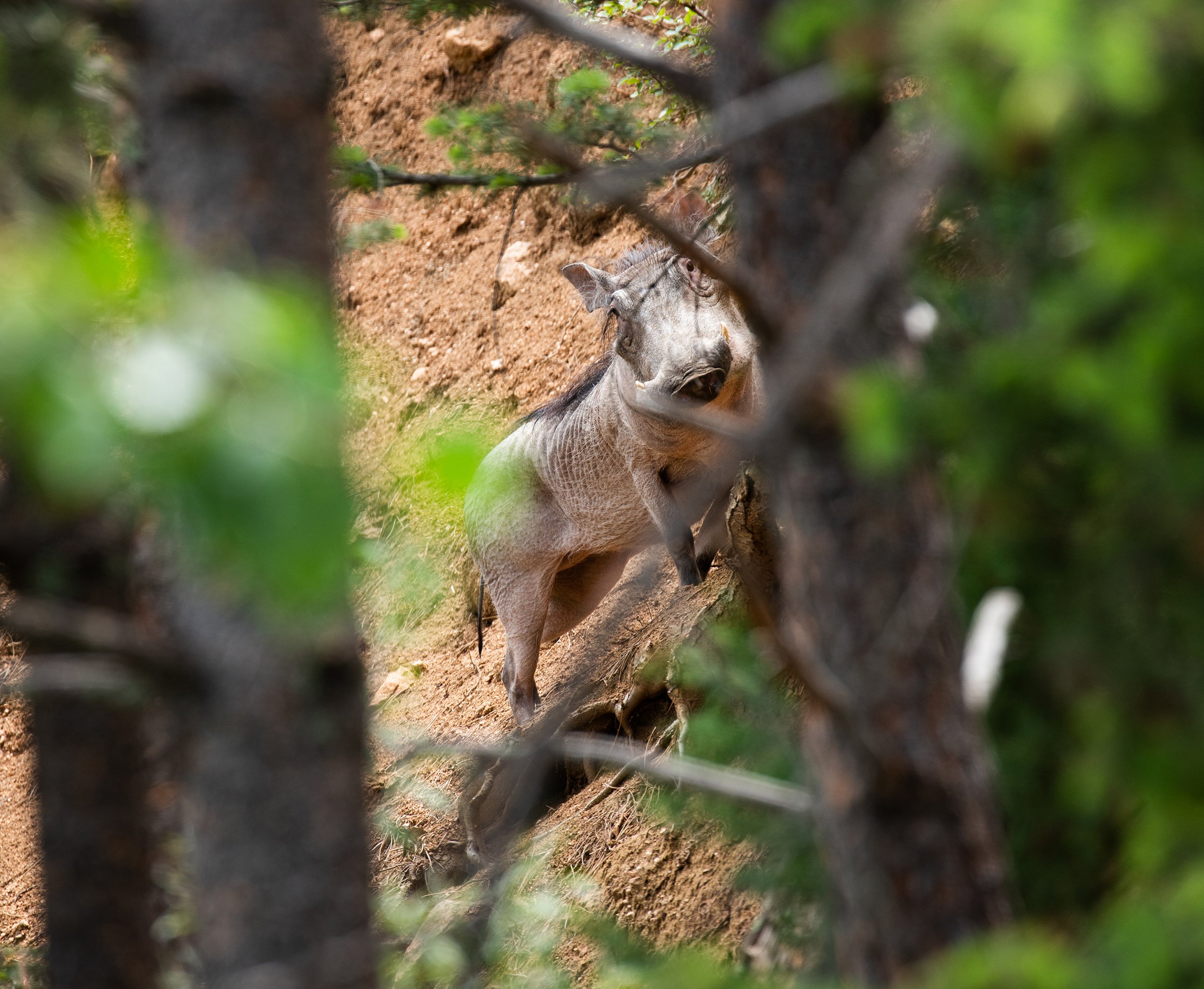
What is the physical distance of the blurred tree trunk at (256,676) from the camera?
1.62 meters

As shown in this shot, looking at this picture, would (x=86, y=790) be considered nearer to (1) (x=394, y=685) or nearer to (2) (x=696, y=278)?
(2) (x=696, y=278)

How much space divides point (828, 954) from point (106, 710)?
1.57 metres

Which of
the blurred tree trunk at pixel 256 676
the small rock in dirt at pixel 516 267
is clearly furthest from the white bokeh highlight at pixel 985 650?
the small rock in dirt at pixel 516 267

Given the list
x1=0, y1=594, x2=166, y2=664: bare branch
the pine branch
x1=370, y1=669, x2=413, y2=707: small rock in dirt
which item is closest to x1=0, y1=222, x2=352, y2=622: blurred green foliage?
x1=0, y1=594, x2=166, y2=664: bare branch

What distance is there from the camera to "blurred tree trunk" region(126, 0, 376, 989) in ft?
5.32

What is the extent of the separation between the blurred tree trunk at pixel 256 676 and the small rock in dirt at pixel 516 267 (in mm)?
6427

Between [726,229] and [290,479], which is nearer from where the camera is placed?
[290,479]

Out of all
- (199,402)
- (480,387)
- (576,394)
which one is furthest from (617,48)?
(480,387)

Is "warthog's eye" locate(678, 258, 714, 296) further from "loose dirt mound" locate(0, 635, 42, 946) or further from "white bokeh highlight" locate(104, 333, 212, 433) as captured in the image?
"white bokeh highlight" locate(104, 333, 212, 433)

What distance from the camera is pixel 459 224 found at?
30.1ft

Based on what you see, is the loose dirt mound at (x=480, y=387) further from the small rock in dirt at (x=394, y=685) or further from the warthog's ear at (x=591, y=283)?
the warthog's ear at (x=591, y=283)

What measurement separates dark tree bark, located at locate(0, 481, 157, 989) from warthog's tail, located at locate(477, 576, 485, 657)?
11.7 feet

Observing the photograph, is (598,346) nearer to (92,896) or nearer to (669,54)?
(669,54)

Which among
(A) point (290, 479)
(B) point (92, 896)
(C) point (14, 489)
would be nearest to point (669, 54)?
(C) point (14, 489)
